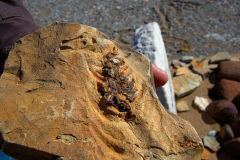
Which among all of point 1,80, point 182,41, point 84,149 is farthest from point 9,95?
point 182,41

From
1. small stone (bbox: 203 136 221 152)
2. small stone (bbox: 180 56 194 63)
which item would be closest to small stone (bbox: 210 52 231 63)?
small stone (bbox: 180 56 194 63)

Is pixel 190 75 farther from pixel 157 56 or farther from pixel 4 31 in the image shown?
pixel 4 31

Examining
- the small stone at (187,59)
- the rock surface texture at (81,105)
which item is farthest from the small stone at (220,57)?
the rock surface texture at (81,105)

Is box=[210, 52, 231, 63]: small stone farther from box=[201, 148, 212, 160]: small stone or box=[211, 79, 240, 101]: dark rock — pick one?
box=[201, 148, 212, 160]: small stone

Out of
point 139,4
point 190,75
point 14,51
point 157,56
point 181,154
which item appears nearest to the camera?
point 181,154

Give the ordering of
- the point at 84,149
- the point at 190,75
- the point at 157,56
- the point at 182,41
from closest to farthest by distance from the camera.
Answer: the point at 84,149 → the point at 157,56 → the point at 190,75 → the point at 182,41

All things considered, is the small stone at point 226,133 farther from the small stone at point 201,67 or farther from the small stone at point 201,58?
the small stone at point 201,58
